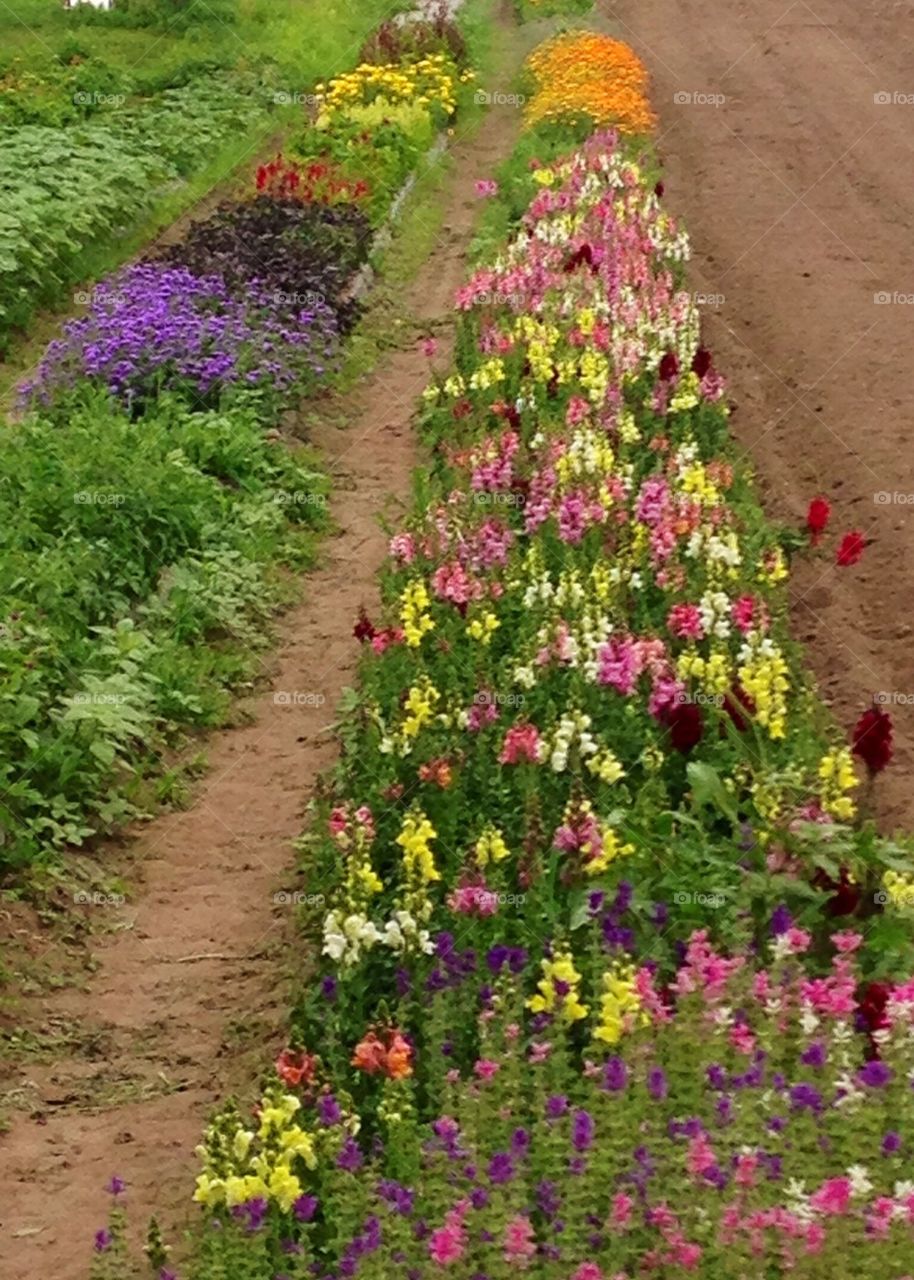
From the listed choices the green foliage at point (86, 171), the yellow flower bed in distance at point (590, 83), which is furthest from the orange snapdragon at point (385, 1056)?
the yellow flower bed in distance at point (590, 83)

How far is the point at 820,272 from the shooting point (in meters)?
14.2

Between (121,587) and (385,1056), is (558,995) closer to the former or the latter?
(385,1056)

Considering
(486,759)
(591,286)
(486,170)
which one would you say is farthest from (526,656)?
(486,170)

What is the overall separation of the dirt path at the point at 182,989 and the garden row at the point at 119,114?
19.1 feet

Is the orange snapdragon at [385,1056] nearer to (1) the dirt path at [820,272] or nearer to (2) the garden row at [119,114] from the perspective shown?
(1) the dirt path at [820,272]

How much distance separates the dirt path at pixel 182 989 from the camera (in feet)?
17.0

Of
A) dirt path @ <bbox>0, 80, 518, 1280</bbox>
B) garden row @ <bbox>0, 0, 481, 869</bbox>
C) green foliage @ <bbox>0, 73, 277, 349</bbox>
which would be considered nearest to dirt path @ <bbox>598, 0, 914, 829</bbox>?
dirt path @ <bbox>0, 80, 518, 1280</bbox>

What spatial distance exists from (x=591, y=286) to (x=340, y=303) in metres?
2.75

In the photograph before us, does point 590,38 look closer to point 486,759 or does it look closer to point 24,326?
point 24,326

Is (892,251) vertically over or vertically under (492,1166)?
under

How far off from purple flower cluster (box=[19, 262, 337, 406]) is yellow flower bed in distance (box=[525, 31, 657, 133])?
695 centimetres

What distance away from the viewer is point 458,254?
51.4 ft

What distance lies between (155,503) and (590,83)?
12.0 metres

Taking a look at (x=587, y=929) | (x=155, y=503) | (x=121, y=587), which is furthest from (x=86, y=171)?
(x=587, y=929)
